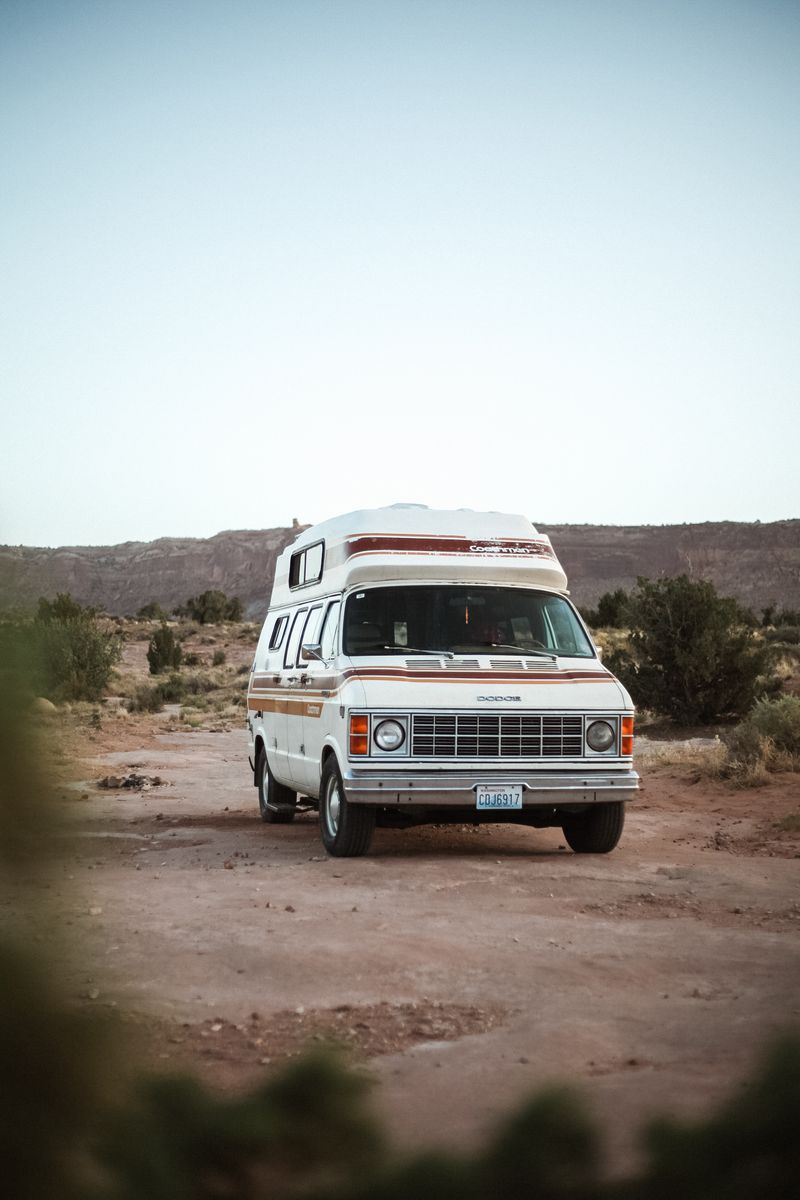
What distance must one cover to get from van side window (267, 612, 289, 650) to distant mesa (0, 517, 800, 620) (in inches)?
3013

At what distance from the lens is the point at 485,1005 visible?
6008 millimetres

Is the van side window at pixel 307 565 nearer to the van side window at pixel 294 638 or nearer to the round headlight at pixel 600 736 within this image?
the van side window at pixel 294 638

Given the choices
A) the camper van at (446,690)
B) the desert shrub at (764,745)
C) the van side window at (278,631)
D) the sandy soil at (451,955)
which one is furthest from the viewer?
the desert shrub at (764,745)

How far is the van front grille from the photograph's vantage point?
33.0 feet

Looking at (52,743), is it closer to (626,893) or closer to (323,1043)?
(323,1043)

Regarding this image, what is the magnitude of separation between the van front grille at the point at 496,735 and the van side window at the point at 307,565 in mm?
2604

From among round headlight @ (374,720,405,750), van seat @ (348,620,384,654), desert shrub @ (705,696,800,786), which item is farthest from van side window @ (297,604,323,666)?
desert shrub @ (705,696,800,786)

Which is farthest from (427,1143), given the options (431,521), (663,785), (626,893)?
(663,785)

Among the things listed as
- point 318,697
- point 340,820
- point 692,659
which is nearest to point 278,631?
point 318,697

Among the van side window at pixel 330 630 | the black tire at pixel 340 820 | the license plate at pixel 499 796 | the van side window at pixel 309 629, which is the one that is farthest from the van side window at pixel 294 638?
the license plate at pixel 499 796

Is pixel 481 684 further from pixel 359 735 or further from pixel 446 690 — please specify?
pixel 359 735

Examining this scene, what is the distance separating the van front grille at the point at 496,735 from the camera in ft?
33.0

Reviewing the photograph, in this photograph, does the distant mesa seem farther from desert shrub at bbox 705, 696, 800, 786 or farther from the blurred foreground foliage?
the blurred foreground foliage

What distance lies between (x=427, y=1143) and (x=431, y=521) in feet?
34.2
